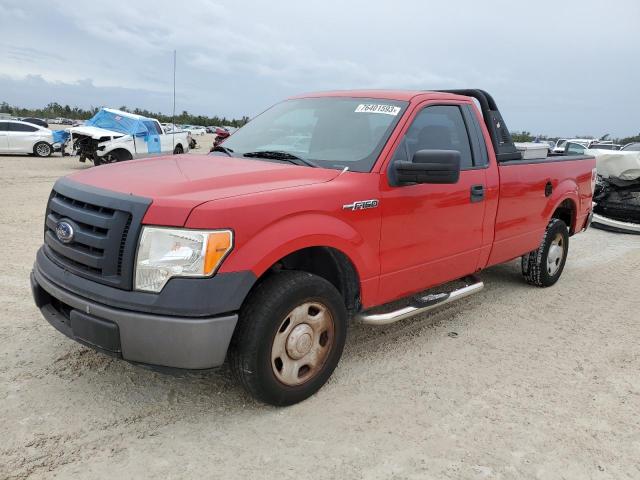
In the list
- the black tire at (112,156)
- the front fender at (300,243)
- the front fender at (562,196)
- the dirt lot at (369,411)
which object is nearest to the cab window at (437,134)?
the front fender at (300,243)

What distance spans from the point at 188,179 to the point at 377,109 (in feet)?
5.16

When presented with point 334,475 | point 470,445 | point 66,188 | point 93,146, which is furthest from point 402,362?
point 93,146

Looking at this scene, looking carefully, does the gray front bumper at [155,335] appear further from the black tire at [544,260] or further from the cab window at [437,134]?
the black tire at [544,260]

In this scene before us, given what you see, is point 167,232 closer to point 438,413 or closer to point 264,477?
point 264,477

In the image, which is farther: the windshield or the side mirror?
the windshield

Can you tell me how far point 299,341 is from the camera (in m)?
3.05

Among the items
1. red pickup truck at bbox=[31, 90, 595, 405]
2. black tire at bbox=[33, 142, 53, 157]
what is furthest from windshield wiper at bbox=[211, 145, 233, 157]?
black tire at bbox=[33, 142, 53, 157]

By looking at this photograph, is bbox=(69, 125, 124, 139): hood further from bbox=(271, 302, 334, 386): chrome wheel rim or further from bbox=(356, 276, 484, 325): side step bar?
bbox=(271, 302, 334, 386): chrome wheel rim

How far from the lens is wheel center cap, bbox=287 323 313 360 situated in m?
3.03

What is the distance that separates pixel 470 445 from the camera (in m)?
2.82

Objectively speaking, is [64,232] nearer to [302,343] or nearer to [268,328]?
[268,328]

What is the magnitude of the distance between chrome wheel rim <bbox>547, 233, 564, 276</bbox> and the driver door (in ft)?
5.47

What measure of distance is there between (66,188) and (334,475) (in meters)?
2.16

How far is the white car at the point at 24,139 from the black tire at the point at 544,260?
72.2ft
